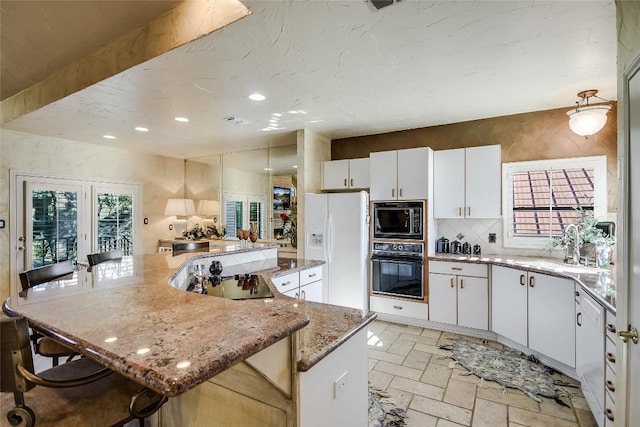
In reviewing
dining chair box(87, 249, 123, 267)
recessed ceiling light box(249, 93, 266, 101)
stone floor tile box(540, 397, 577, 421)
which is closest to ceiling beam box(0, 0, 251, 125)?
recessed ceiling light box(249, 93, 266, 101)

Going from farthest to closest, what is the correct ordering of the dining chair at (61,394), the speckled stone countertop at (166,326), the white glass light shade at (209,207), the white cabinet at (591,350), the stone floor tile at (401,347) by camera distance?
the white glass light shade at (209,207) → the stone floor tile at (401,347) → the white cabinet at (591,350) → the dining chair at (61,394) → the speckled stone countertop at (166,326)

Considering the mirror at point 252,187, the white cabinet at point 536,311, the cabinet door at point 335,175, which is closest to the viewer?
the white cabinet at point 536,311

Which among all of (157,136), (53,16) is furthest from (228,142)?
(53,16)

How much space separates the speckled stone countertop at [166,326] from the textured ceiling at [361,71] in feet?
5.30

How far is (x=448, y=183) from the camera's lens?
3973 millimetres

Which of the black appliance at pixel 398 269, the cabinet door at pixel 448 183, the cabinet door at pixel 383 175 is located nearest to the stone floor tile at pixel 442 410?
the black appliance at pixel 398 269

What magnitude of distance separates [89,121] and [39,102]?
0.53 meters

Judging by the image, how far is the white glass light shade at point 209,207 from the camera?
20.2 feet

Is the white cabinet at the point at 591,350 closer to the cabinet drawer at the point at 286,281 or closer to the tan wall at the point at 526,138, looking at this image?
the tan wall at the point at 526,138

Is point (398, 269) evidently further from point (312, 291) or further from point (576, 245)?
point (576, 245)

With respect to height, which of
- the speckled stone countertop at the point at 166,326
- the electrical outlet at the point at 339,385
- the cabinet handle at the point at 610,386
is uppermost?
the speckled stone countertop at the point at 166,326

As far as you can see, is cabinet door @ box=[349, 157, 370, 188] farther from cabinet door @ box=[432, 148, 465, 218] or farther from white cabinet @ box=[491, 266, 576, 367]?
white cabinet @ box=[491, 266, 576, 367]

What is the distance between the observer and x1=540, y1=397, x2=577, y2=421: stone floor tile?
7.39ft

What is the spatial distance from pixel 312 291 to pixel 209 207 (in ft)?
12.0
